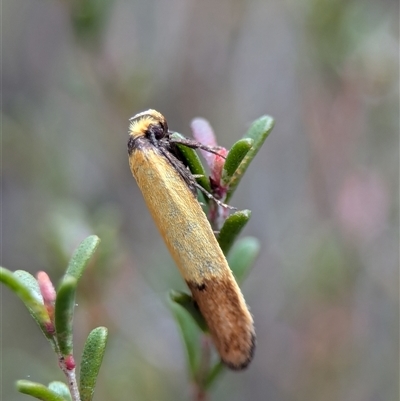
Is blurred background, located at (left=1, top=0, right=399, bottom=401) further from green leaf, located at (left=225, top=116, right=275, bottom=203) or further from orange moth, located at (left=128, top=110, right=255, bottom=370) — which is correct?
green leaf, located at (left=225, top=116, right=275, bottom=203)

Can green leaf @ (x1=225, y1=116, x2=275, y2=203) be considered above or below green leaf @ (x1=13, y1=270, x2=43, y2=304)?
above

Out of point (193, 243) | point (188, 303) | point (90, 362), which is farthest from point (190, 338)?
point (90, 362)

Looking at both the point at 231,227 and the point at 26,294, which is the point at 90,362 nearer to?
the point at 26,294

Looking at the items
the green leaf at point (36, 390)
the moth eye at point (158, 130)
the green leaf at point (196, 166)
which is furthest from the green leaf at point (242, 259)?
the green leaf at point (36, 390)

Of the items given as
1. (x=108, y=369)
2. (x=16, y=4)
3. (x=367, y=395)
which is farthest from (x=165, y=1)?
(x=367, y=395)

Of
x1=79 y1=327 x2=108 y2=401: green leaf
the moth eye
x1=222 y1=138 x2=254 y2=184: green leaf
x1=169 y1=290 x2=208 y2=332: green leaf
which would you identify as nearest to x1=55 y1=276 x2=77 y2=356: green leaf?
x1=79 y1=327 x2=108 y2=401: green leaf

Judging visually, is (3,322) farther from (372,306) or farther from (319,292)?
(372,306)

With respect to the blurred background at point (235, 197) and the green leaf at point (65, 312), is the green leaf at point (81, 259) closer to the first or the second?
the green leaf at point (65, 312)
